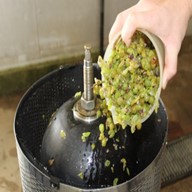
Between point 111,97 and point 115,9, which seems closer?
point 111,97

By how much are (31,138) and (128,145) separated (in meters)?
0.25

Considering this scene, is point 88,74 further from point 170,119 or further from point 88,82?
point 170,119

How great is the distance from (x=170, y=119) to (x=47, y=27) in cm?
61

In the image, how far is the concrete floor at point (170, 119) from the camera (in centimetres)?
142

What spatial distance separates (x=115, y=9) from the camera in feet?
5.62

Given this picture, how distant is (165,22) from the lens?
0.84m

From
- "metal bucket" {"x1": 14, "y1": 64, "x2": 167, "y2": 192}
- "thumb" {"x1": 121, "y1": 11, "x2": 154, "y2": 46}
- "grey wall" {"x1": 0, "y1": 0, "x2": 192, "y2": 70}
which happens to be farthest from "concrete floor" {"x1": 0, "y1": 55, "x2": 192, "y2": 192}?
"thumb" {"x1": 121, "y1": 11, "x2": 154, "y2": 46}

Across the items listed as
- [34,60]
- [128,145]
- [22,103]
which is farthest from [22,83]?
[128,145]

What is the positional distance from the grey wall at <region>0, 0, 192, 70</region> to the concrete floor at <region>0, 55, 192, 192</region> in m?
0.21

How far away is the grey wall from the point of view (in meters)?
1.58

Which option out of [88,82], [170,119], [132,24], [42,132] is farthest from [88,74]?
[170,119]

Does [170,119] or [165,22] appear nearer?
[165,22]

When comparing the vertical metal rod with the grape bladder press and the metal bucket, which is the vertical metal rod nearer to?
the grape bladder press

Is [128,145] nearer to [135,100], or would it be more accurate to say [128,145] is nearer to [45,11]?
[135,100]
